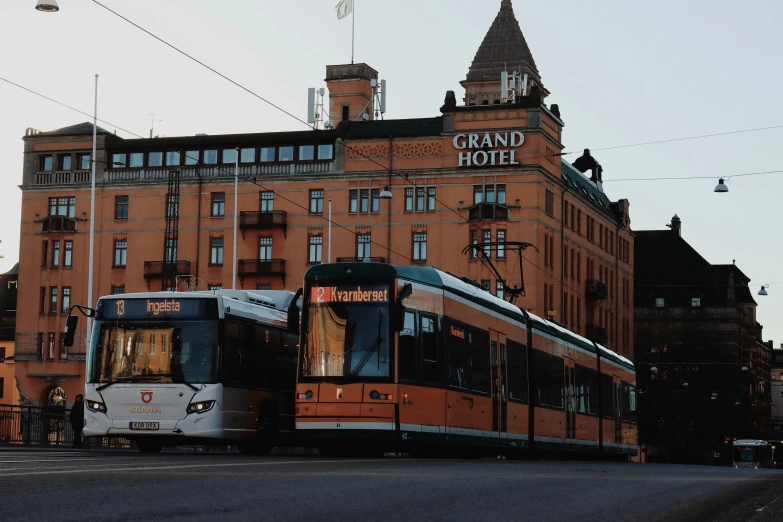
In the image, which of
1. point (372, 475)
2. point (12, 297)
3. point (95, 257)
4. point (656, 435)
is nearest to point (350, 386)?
point (372, 475)

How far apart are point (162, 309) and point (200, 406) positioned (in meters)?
1.88

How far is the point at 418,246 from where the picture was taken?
7938 centimetres

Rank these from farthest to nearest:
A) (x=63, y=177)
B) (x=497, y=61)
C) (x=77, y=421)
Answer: (x=497, y=61)
(x=63, y=177)
(x=77, y=421)

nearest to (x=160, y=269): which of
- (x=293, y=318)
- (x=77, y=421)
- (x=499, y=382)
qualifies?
(x=77, y=421)

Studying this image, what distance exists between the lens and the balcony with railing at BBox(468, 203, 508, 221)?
77938mm

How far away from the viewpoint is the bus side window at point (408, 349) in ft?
77.8

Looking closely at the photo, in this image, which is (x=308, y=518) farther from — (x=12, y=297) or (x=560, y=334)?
(x=12, y=297)

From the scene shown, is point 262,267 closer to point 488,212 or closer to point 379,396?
point 488,212

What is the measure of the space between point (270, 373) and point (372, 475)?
11795 millimetres

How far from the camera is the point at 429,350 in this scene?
2455 centimetres

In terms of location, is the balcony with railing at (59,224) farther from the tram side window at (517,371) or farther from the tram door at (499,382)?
the tram door at (499,382)

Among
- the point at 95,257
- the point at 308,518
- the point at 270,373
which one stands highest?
the point at 95,257

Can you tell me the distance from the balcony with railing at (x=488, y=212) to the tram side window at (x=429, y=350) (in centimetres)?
5333

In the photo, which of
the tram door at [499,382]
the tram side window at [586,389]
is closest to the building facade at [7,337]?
the tram side window at [586,389]
